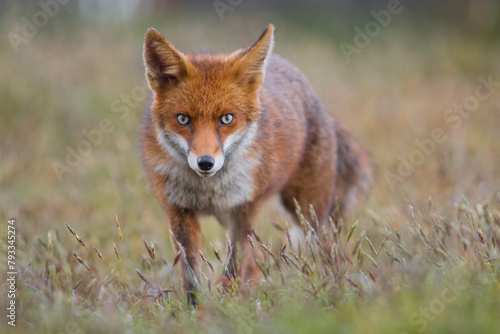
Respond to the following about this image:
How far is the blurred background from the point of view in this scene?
5.71 metres

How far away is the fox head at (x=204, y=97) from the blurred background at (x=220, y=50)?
1.58 m

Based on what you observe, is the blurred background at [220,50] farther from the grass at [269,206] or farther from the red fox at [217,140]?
the red fox at [217,140]

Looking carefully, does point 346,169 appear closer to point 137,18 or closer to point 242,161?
point 242,161

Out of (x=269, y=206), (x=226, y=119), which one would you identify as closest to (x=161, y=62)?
(x=226, y=119)

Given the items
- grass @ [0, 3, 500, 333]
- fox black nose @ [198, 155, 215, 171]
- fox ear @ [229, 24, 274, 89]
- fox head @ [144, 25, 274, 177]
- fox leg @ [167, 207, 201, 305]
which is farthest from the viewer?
fox leg @ [167, 207, 201, 305]

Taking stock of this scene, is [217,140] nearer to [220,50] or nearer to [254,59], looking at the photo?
[254,59]

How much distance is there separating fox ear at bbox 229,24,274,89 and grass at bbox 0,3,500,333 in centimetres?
101

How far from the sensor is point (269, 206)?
5914 millimetres

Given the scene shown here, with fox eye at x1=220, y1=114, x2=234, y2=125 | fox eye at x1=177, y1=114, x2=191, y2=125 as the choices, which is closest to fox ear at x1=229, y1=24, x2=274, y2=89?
fox eye at x1=220, y1=114, x2=234, y2=125

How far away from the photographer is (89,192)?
20.1ft

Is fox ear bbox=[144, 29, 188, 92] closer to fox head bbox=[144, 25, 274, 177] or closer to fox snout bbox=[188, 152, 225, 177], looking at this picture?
fox head bbox=[144, 25, 274, 177]

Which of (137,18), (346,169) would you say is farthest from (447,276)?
(137,18)

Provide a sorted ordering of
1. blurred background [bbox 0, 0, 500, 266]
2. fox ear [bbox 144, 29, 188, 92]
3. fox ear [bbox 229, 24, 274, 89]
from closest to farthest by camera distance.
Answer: fox ear [bbox 144, 29, 188, 92]
fox ear [bbox 229, 24, 274, 89]
blurred background [bbox 0, 0, 500, 266]

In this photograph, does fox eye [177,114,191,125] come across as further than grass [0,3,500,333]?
Yes
